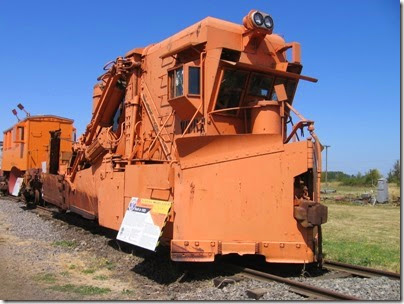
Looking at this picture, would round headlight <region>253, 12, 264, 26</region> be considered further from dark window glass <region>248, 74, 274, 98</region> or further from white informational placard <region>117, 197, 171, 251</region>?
white informational placard <region>117, 197, 171, 251</region>

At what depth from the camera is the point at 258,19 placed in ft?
25.1

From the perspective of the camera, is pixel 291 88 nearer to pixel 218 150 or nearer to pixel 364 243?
pixel 218 150

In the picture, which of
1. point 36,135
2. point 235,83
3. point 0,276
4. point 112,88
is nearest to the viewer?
point 0,276

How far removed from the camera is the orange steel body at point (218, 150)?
Answer: 6645mm

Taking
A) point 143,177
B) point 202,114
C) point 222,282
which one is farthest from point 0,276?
point 202,114

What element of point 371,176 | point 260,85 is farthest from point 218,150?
point 371,176

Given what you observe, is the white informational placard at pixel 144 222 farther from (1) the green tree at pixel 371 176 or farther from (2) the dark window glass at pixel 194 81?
(1) the green tree at pixel 371 176

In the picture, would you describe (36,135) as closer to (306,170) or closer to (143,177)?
(143,177)

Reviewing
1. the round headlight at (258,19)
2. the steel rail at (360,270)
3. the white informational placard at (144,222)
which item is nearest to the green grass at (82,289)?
the white informational placard at (144,222)

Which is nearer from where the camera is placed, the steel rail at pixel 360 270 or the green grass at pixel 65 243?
the steel rail at pixel 360 270

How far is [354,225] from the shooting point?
15648mm

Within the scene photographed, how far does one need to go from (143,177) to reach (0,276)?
108 inches

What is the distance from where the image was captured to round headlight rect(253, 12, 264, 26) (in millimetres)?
7617

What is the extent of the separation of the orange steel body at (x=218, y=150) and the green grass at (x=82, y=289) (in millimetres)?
1126
